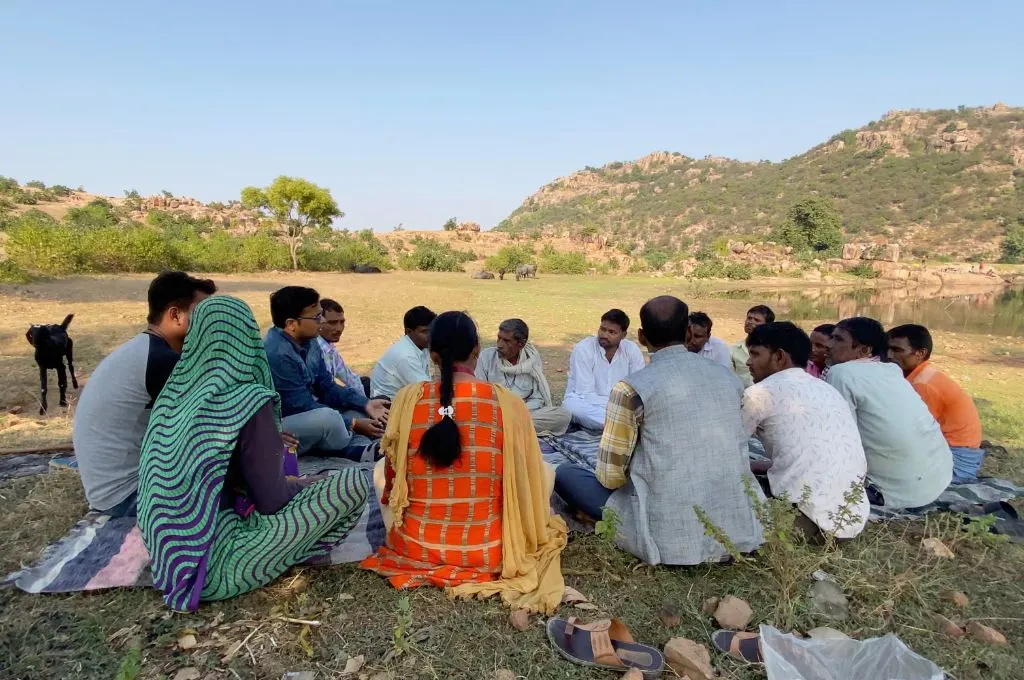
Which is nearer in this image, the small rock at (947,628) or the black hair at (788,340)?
the small rock at (947,628)

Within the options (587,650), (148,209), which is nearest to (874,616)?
(587,650)

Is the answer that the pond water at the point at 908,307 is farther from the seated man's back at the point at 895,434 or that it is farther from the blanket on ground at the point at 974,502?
the seated man's back at the point at 895,434

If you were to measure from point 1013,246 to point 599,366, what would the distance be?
53311 millimetres

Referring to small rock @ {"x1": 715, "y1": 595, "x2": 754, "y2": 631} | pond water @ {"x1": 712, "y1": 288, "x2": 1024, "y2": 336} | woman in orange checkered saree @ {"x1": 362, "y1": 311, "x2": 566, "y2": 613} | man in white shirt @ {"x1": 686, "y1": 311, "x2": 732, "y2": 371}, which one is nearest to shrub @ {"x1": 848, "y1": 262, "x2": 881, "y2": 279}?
pond water @ {"x1": 712, "y1": 288, "x2": 1024, "y2": 336}

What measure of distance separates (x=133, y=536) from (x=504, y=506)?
180 centimetres

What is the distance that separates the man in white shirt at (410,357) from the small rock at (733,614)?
280 cm

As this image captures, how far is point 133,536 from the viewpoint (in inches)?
107

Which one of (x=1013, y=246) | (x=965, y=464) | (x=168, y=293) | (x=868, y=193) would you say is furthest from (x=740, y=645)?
(x=868, y=193)

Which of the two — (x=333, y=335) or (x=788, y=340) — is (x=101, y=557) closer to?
(x=333, y=335)

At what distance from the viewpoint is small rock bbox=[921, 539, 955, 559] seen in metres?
2.88

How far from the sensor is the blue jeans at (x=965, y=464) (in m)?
3.79

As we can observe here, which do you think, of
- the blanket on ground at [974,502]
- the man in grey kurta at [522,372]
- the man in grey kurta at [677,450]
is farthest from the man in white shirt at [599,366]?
the man in grey kurta at [677,450]

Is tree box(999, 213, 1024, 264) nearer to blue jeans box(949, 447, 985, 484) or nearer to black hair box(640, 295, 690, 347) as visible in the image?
blue jeans box(949, 447, 985, 484)

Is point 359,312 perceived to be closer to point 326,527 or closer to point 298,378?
point 298,378
